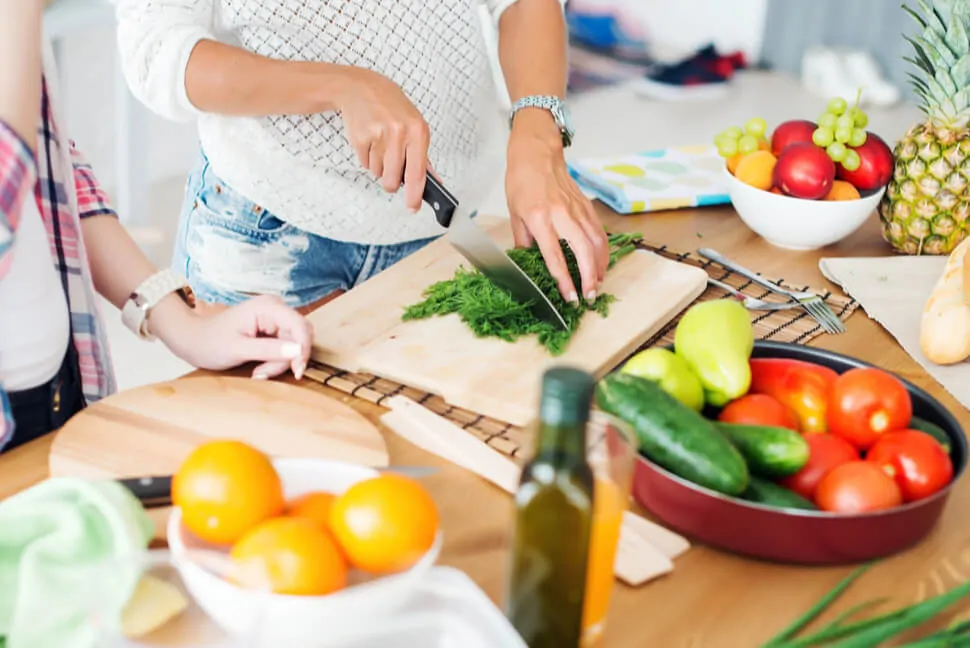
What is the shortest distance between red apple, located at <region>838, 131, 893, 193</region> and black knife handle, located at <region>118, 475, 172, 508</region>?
3.75ft

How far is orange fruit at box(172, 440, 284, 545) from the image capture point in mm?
794

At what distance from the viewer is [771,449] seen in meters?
0.98

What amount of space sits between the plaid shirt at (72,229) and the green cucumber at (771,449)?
28.5 inches

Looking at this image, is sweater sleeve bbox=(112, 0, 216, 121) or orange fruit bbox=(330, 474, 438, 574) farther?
sweater sleeve bbox=(112, 0, 216, 121)

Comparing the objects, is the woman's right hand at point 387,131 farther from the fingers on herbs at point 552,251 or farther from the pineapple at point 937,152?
the pineapple at point 937,152

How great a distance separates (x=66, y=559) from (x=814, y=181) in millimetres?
1181

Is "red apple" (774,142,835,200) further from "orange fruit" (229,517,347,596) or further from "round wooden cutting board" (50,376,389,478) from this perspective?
"orange fruit" (229,517,347,596)

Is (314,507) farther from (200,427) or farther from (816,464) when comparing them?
(816,464)

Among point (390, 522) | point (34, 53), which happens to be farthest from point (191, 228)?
→ point (390, 522)

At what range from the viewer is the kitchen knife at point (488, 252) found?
1.34 metres

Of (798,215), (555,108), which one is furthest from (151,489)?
(798,215)

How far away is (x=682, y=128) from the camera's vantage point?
4.42 metres

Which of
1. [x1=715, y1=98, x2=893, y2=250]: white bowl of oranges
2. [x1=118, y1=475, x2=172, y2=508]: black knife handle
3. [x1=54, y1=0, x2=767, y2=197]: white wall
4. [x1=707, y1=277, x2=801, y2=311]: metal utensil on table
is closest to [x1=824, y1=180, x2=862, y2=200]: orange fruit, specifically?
[x1=715, y1=98, x2=893, y2=250]: white bowl of oranges

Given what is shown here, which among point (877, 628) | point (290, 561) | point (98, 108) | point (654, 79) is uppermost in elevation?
point (290, 561)
